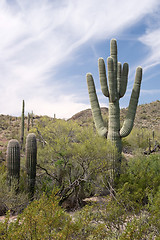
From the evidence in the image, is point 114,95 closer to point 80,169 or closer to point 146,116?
point 80,169

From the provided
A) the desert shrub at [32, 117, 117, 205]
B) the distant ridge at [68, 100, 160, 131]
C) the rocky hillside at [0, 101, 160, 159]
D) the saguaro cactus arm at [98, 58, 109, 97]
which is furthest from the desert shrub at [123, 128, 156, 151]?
the distant ridge at [68, 100, 160, 131]

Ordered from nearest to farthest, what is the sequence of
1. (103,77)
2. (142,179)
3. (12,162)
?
(12,162), (142,179), (103,77)

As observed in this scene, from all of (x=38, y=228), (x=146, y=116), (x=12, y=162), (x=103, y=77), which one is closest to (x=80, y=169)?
(x=12, y=162)

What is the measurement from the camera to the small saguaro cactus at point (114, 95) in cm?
1268

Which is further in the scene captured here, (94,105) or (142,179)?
(94,105)

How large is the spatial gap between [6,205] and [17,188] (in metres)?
0.83

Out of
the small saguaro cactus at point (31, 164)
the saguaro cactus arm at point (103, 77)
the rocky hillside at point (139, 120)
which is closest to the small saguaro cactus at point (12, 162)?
the small saguaro cactus at point (31, 164)

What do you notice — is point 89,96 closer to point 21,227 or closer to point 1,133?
point 21,227

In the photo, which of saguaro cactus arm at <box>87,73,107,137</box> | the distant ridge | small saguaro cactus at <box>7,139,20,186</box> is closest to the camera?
small saguaro cactus at <box>7,139,20,186</box>

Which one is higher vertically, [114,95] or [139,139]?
[114,95]

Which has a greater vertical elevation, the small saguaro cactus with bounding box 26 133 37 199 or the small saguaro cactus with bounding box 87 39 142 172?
the small saguaro cactus with bounding box 87 39 142 172

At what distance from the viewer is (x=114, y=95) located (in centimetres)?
1273

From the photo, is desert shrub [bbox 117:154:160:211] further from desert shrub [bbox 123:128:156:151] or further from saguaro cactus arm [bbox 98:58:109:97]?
desert shrub [bbox 123:128:156:151]

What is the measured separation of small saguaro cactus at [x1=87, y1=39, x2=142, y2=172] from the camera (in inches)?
499
